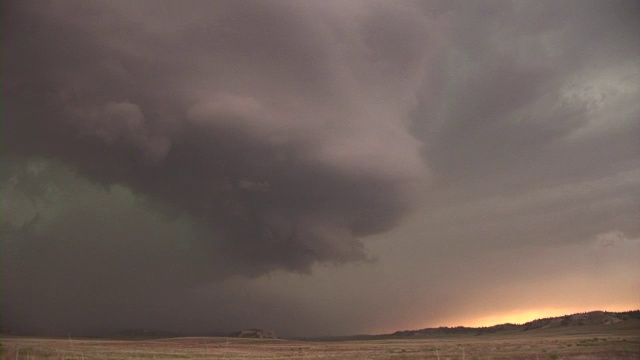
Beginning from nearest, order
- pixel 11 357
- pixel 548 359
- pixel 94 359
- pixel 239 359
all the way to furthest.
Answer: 1. pixel 11 357
2. pixel 548 359
3. pixel 94 359
4. pixel 239 359

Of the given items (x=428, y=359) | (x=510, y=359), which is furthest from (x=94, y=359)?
(x=510, y=359)

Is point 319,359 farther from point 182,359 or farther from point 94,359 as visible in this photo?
point 94,359

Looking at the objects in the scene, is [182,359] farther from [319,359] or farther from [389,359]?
[389,359]

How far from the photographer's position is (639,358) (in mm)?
49156

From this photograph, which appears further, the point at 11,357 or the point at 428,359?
the point at 428,359

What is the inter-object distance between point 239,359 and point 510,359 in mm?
39555

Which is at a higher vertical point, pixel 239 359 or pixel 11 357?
pixel 11 357

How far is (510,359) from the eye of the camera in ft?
194

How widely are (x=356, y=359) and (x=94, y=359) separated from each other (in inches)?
1420

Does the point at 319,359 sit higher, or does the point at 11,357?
the point at 11,357

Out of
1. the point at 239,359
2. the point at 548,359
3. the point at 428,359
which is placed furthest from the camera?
the point at 239,359

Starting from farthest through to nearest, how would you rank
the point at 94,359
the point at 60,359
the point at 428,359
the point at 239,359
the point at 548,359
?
the point at 239,359 → the point at 428,359 → the point at 94,359 → the point at 548,359 → the point at 60,359

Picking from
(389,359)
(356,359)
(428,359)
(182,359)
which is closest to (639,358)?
(428,359)

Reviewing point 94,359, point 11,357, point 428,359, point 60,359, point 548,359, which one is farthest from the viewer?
point 428,359
